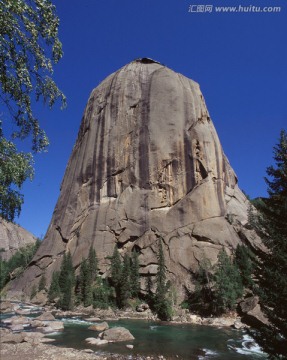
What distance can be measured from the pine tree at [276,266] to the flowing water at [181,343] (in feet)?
30.9

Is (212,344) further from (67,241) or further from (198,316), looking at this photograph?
(67,241)

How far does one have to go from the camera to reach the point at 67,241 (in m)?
64.9

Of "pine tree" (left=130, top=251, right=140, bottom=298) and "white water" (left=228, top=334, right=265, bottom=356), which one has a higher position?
"pine tree" (left=130, top=251, right=140, bottom=298)

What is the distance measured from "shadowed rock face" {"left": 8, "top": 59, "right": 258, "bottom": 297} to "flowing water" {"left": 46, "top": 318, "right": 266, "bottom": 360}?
19899 millimetres

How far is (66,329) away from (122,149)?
4676cm

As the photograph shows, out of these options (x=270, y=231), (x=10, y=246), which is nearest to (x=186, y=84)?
(x=270, y=231)

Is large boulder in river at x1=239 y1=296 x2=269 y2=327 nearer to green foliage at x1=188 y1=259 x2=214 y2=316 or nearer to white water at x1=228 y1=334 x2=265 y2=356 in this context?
white water at x1=228 y1=334 x2=265 y2=356

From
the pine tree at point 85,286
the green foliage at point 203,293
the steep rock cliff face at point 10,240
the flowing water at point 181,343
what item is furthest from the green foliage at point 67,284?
the steep rock cliff face at point 10,240

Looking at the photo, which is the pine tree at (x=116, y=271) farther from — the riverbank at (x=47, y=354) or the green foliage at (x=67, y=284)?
the riverbank at (x=47, y=354)

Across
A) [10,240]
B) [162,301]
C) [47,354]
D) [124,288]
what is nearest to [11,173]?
[47,354]

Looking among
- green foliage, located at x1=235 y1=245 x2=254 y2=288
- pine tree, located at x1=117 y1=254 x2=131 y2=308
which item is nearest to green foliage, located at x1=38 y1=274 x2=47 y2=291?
pine tree, located at x1=117 y1=254 x2=131 y2=308

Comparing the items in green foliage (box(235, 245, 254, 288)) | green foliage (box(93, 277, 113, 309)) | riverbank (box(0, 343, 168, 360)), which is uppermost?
green foliage (box(235, 245, 254, 288))

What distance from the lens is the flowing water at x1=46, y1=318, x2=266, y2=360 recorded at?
19.7 meters

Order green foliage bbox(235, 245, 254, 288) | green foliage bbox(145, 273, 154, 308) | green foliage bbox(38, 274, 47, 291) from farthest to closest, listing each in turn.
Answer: green foliage bbox(38, 274, 47, 291) → green foliage bbox(145, 273, 154, 308) → green foliage bbox(235, 245, 254, 288)
